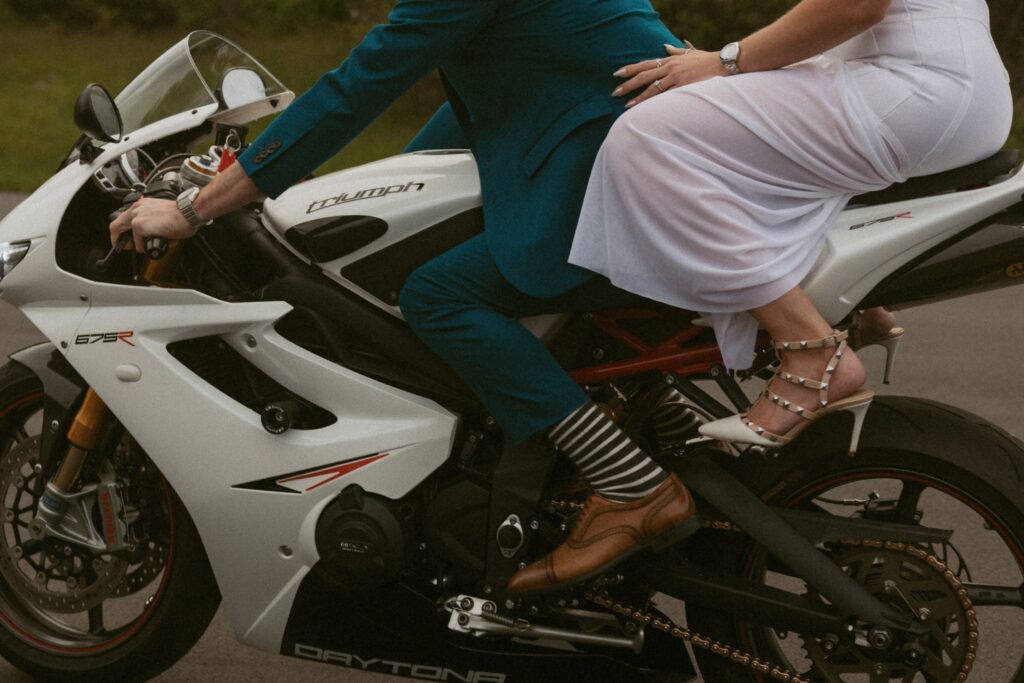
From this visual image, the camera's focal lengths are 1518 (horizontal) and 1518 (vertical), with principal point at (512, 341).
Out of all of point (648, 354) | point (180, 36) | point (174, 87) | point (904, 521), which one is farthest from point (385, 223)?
point (180, 36)

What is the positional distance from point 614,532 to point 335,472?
1.95 feet

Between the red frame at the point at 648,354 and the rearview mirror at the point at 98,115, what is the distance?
110cm

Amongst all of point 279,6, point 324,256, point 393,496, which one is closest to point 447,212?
point 324,256

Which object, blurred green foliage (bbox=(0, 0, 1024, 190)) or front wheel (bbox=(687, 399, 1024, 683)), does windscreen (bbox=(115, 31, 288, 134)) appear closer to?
front wheel (bbox=(687, 399, 1024, 683))

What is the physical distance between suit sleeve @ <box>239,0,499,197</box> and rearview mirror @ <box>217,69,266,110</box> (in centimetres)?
48

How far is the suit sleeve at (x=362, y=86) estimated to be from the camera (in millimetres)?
2791

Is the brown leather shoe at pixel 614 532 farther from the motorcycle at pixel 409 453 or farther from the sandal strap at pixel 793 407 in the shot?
the sandal strap at pixel 793 407

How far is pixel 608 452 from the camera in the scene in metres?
2.89

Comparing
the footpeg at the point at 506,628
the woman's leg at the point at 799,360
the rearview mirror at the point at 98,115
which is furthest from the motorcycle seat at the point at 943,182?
the rearview mirror at the point at 98,115

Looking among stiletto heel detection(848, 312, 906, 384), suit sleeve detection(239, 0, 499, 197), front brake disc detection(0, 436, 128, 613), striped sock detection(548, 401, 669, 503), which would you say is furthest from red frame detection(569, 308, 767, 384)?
front brake disc detection(0, 436, 128, 613)

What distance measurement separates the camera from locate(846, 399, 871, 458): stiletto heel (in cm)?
276

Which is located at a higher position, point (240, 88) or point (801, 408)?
point (240, 88)

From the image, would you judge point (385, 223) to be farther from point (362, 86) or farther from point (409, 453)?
point (409, 453)

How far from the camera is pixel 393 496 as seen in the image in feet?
10.1
